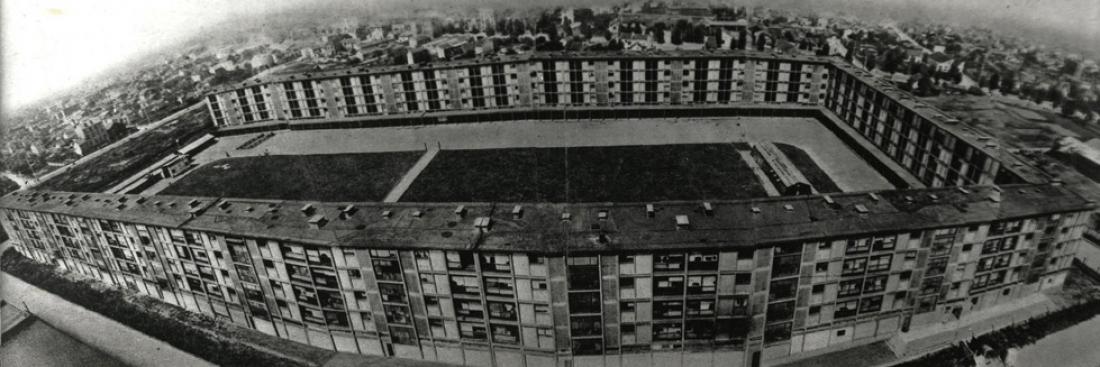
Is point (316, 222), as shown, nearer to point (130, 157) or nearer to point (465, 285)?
point (465, 285)

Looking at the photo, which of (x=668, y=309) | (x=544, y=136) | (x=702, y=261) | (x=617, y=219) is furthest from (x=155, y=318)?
(x=544, y=136)

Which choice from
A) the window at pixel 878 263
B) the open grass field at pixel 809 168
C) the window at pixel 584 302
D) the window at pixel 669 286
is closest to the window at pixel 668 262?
the window at pixel 669 286

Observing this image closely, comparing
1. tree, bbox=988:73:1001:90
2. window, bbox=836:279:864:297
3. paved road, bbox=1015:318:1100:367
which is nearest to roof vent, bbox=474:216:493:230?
window, bbox=836:279:864:297

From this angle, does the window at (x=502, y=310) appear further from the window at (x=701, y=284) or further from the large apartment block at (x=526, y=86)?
the large apartment block at (x=526, y=86)

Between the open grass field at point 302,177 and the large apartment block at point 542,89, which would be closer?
the open grass field at point 302,177

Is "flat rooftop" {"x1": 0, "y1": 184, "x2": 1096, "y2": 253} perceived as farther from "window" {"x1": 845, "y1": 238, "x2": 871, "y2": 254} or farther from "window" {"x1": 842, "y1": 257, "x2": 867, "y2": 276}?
"window" {"x1": 842, "y1": 257, "x2": 867, "y2": 276}

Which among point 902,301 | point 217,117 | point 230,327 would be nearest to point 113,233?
point 230,327

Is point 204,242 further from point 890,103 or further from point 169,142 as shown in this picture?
point 890,103
